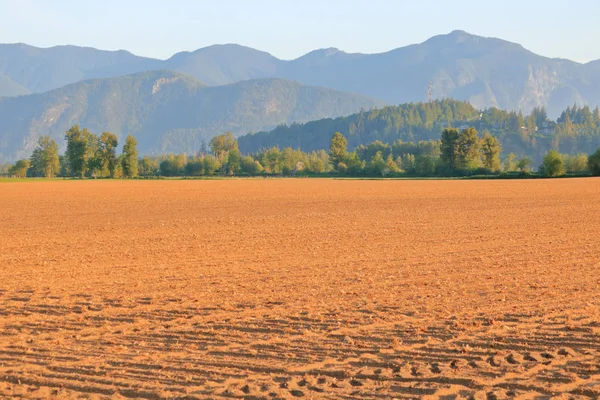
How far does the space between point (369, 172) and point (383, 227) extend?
137 m

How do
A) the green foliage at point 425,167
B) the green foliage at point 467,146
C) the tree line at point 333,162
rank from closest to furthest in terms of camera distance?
1. the green foliage at point 425,167
2. the tree line at point 333,162
3. the green foliage at point 467,146

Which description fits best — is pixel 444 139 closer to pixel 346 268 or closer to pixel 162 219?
pixel 162 219

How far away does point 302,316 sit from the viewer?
14.1 m

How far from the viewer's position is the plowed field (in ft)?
32.9

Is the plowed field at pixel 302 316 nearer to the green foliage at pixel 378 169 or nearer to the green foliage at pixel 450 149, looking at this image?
the green foliage at pixel 450 149

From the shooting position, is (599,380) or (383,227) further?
(383,227)

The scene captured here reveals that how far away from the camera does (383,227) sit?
111 ft

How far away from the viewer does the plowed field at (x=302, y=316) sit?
10.0 meters

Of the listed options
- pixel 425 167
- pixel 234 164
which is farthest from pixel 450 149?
pixel 234 164

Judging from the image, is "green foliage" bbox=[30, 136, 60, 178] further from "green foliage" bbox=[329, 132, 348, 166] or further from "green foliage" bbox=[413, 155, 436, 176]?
"green foliage" bbox=[413, 155, 436, 176]

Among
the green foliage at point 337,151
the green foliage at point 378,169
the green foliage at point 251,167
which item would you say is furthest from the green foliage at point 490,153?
the green foliage at point 251,167

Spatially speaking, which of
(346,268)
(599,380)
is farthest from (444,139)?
(599,380)

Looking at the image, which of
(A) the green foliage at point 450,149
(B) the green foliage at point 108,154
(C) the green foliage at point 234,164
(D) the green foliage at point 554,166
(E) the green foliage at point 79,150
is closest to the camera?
(D) the green foliage at point 554,166

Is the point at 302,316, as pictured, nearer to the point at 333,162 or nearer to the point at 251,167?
the point at 333,162
